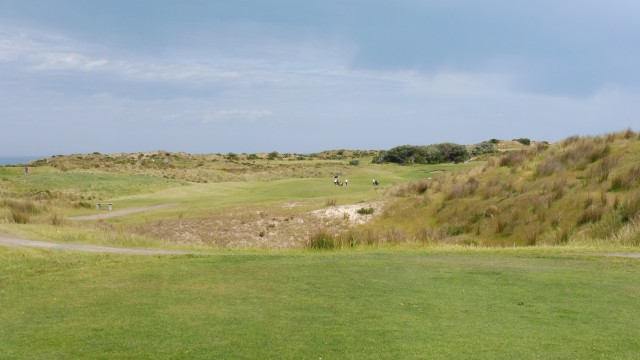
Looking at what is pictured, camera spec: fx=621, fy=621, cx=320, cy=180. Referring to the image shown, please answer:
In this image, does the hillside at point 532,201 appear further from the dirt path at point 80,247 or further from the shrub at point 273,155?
the shrub at point 273,155

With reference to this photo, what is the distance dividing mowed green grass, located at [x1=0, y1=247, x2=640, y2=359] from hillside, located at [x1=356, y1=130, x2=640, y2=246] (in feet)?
24.6

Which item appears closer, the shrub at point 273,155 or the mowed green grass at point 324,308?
the mowed green grass at point 324,308

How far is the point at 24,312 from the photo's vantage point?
915 centimetres

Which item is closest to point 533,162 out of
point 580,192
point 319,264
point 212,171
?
point 580,192

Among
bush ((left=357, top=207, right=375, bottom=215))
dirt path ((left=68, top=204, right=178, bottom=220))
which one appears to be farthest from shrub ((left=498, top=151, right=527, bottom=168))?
dirt path ((left=68, top=204, right=178, bottom=220))

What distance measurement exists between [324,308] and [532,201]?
59.9 ft

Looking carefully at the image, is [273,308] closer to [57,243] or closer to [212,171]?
[57,243]

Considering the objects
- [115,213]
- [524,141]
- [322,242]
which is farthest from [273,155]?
[322,242]

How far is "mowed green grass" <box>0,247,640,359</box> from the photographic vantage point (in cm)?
698

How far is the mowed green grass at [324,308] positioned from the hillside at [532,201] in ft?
24.6

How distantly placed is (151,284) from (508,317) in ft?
20.9

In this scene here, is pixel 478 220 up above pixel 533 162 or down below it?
below

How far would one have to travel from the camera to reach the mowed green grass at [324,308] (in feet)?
22.9

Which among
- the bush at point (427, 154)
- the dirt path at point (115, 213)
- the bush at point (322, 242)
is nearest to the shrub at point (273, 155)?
the bush at point (427, 154)
